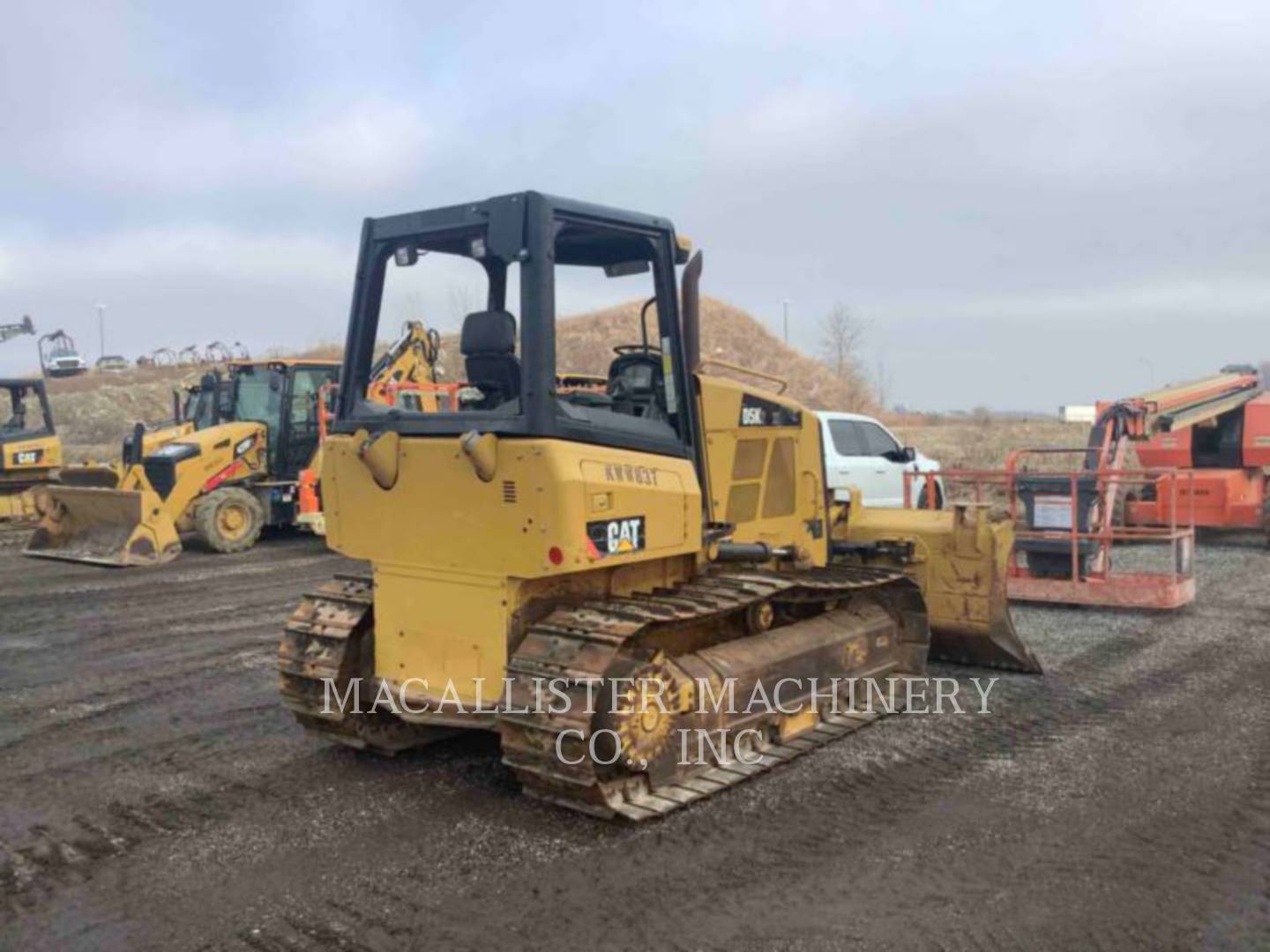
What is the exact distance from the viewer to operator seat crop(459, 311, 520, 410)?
5184mm

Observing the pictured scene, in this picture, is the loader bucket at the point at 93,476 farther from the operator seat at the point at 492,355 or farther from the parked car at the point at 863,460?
the operator seat at the point at 492,355

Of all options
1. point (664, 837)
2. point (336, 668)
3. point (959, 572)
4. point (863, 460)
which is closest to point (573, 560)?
point (664, 837)

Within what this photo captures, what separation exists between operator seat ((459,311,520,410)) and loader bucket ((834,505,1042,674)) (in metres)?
3.39

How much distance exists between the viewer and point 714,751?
5.46 m

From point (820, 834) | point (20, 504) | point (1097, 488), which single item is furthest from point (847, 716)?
point (20, 504)

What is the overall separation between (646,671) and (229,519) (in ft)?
37.6

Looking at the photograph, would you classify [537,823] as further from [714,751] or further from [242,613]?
[242,613]

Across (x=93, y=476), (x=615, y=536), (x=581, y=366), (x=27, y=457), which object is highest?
(x=581, y=366)

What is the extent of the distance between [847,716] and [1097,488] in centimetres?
522

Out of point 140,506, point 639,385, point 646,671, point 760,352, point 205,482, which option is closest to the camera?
point 646,671

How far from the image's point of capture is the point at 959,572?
7617 millimetres

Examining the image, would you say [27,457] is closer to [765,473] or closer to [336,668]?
[336,668]

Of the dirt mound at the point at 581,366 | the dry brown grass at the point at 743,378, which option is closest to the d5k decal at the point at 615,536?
the dry brown grass at the point at 743,378

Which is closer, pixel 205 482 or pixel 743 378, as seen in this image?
pixel 205 482
